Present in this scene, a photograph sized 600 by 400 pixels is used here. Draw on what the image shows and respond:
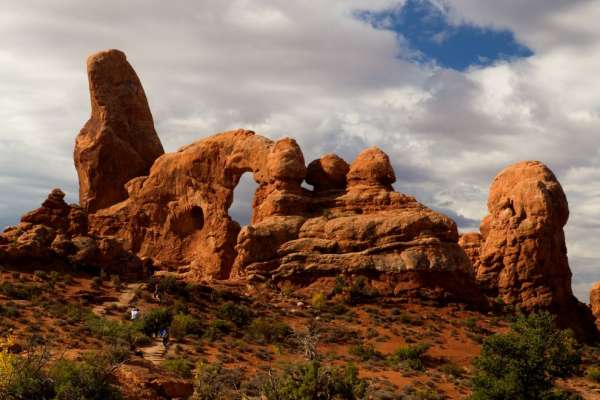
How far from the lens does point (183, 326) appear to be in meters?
37.2

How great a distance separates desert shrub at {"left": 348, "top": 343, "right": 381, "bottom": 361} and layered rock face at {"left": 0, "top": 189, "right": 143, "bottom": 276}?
14.4 m

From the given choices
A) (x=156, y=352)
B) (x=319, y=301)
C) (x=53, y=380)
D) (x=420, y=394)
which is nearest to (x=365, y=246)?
(x=319, y=301)

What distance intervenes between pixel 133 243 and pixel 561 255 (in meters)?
27.9

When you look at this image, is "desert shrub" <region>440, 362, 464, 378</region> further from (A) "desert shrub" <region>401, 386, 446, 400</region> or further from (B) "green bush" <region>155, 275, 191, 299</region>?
(B) "green bush" <region>155, 275, 191, 299</region>

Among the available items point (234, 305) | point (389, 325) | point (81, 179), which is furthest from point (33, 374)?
point (81, 179)

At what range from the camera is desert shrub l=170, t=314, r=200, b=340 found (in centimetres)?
3669

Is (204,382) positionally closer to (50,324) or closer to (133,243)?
(50,324)

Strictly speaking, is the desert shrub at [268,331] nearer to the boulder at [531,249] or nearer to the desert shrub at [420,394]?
the desert shrub at [420,394]

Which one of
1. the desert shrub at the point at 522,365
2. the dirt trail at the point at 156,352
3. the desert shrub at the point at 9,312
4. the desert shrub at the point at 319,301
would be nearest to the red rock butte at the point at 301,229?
the desert shrub at the point at 319,301

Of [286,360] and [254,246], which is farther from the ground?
[254,246]

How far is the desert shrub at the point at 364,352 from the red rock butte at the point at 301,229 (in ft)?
21.8

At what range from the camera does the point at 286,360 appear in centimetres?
3534

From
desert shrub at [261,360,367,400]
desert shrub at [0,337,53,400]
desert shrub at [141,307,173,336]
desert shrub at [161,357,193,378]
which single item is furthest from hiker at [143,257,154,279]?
desert shrub at [261,360,367,400]

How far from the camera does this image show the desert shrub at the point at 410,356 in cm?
3679
